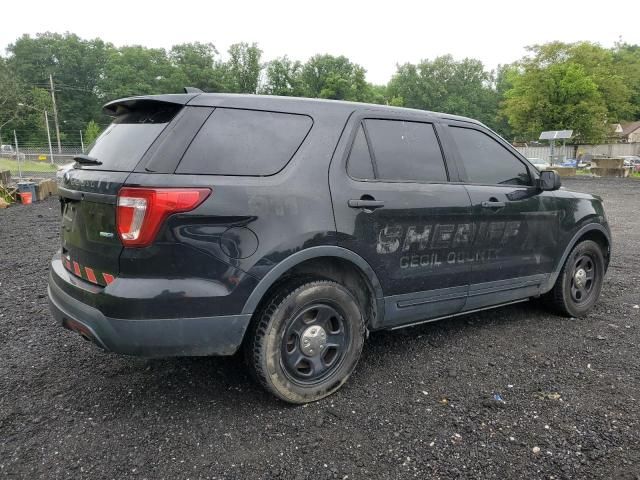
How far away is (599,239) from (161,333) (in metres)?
4.26

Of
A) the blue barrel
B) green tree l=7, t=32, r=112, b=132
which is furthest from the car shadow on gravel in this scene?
green tree l=7, t=32, r=112, b=132

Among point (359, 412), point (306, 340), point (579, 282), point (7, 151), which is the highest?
point (7, 151)

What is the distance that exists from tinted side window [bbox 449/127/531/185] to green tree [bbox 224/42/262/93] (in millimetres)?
67137

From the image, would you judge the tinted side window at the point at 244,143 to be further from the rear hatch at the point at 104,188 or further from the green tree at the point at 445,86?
the green tree at the point at 445,86

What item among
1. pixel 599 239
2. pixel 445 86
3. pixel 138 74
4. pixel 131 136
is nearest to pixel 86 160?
pixel 131 136

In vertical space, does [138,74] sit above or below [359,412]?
above

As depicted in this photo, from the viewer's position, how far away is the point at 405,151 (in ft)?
11.1

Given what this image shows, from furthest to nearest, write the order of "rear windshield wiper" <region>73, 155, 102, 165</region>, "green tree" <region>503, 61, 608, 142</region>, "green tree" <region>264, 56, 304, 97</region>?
"green tree" <region>264, 56, 304, 97</region>, "green tree" <region>503, 61, 608, 142</region>, "rear windshield wiper" <region>73, 155, 102, 165</region>

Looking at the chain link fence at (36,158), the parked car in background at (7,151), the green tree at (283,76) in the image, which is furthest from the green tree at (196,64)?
the parked car in background at (7,151)

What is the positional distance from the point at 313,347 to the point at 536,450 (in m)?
1.32

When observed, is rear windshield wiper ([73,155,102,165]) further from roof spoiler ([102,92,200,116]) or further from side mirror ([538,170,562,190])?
side mirror ([538,170,562,190])

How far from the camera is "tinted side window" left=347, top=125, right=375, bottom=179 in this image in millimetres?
3086

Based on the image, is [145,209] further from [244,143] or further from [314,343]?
[314,343]

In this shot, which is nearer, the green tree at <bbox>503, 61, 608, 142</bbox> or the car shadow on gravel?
the car shadow on gravel
